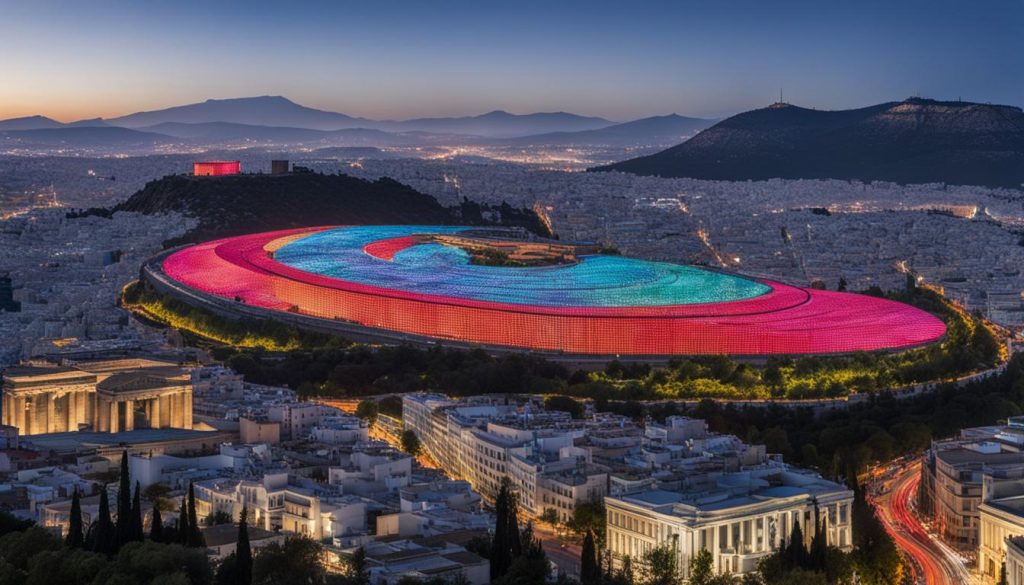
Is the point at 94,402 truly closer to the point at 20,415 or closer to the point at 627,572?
the point at 20,415

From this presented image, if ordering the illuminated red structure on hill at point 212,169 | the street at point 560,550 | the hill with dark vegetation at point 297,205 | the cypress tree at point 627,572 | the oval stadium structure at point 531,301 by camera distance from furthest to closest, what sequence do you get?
the illuminated red structure on hill at point 212,169 < the hill with dark vegetation at point 297,205 < the oval stadium structure at point 531,301 < the street at point 560,550 < the cypress tree at point 627,572

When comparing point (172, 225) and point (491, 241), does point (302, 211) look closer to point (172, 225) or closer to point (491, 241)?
point (172, 225)

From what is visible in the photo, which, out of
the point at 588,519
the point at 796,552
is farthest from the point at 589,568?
the point at 588,519

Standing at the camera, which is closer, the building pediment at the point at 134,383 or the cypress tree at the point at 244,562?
the cypress tree at the point at 244,562

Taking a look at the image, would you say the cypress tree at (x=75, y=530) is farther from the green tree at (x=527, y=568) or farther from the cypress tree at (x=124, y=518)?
the green tree at (x=527, y=568)

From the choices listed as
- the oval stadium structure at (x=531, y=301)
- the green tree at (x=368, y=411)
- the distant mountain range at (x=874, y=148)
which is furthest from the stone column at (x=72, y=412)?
the distant mountain range at (x=874, y=148)

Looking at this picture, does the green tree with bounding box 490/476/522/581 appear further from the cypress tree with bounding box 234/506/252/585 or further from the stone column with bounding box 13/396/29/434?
the stone column with bounding box 13/396/29/434
